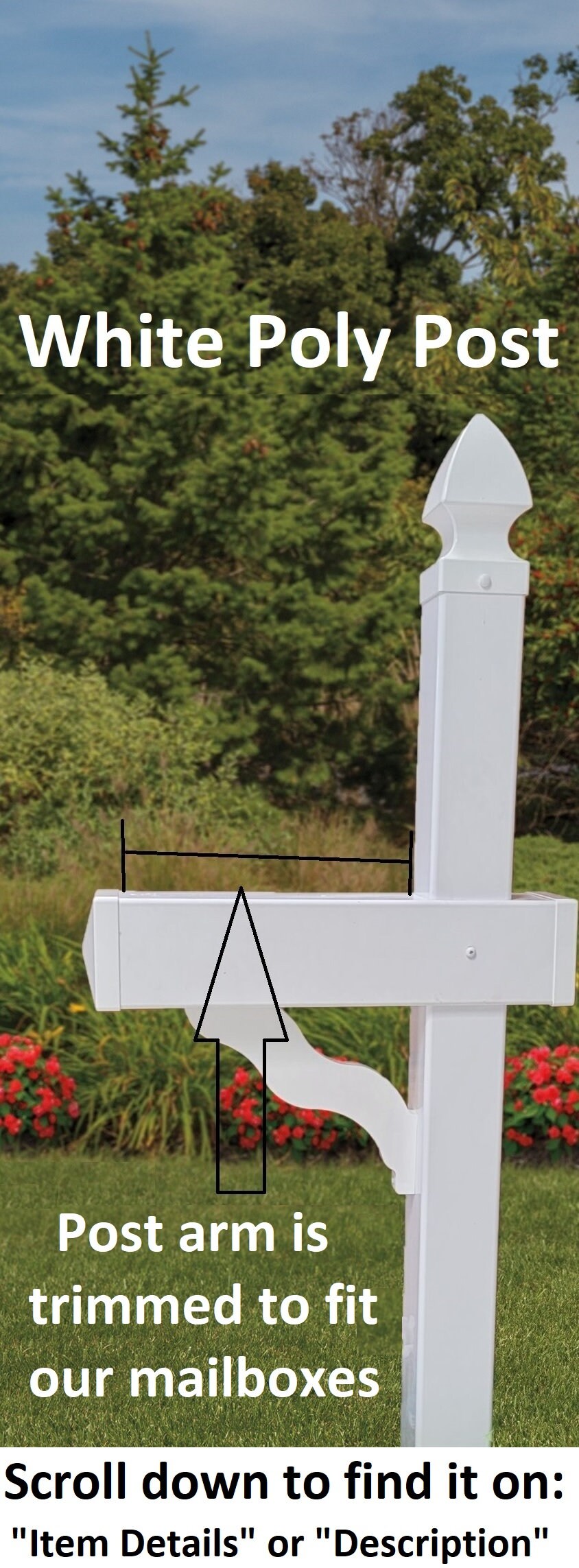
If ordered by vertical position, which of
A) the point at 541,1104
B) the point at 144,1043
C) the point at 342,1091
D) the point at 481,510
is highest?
the point at 481,510

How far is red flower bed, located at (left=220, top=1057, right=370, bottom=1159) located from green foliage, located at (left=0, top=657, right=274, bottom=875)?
2903 mm

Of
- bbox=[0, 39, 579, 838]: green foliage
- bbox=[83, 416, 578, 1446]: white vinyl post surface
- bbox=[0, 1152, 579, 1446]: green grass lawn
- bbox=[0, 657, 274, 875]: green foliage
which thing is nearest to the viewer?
bbox=[83, 416, 578, 1446]: white vinyl post surface

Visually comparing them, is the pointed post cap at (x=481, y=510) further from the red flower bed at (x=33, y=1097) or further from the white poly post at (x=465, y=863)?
the red flower bed at (x=33, y=1097)

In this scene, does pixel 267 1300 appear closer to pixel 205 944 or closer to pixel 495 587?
pixel 205 944

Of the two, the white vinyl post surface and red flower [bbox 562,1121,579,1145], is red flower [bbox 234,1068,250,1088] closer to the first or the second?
red flower [bbox 562,1121,579,1145]

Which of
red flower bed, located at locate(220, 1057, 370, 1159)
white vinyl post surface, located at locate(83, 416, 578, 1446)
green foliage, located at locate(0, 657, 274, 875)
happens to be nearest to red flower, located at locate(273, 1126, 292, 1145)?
red flower bed, located at locate(220, 1057, 370, 1159)

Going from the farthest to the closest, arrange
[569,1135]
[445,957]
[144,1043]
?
[144,1043], [569,1135], [445,957]

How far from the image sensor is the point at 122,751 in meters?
8.32

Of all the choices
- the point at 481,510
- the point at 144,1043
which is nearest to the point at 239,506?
the point at 144,1043

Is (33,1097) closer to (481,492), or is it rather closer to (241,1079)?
(241,1079)

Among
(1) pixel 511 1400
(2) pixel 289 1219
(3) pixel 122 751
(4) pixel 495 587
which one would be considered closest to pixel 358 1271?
(2) pixel 289 1219

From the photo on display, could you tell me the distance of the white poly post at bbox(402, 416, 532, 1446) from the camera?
57.2 inches

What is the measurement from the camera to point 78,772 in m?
8.06

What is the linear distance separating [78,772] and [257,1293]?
5263 millimetres
